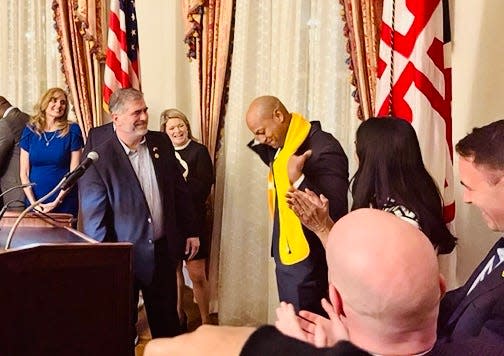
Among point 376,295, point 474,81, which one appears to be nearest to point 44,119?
point 474,81

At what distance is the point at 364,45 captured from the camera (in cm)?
402

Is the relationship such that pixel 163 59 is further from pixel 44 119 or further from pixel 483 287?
pixel 483 287

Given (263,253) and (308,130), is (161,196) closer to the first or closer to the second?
(308,130)

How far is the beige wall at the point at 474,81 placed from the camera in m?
3.62

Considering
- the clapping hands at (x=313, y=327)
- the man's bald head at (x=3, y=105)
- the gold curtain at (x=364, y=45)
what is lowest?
the clapping hands at (x=313, y=327)

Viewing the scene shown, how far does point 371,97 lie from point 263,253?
5.20ft

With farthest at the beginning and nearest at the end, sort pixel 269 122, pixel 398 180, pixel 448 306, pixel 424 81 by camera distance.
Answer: pixel 424 81 → pixel 269 122 → pixel 398 180 → pixel 448 306

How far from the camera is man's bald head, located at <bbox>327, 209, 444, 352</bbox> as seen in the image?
1.02 m

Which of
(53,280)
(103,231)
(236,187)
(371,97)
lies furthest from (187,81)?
(53,280)

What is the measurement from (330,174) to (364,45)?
1278 millimetres

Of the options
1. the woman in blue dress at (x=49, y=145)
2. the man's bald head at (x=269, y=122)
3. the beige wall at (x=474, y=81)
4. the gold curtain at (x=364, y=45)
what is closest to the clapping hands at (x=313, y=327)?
the man's bald head at (x=269, y=122)

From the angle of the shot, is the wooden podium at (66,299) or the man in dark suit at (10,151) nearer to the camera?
the wooden podium at (66,299)

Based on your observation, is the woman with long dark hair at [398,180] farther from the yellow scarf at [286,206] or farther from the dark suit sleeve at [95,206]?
the dark suit sleeve at [95,206]

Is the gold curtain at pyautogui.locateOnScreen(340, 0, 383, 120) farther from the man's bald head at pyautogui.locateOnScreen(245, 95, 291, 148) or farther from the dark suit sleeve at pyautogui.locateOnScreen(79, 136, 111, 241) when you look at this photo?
the dark suit sleeve at pyautogui.locateOnScreen(79, 136, 111, 241)
